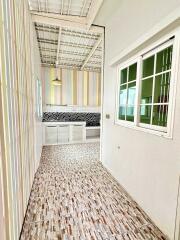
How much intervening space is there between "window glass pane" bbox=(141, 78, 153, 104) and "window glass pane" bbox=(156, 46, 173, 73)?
20 centimetres

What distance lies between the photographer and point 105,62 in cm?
323

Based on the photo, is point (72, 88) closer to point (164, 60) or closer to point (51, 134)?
point (51, 134)

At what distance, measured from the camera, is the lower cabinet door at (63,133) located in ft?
17.1

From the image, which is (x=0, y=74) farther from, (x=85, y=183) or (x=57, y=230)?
(x=85, y=183)

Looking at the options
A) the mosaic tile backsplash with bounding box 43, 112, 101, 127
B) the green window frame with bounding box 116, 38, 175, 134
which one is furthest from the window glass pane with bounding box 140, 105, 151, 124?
the mosaic tile backsplash with bounding box 43, 112, 101, 127

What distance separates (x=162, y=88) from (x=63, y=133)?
4122mm

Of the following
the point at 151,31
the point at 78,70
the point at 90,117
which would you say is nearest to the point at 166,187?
the point at 151,31

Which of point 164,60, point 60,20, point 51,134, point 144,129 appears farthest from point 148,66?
point 51,134

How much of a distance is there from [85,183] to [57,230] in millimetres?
1067

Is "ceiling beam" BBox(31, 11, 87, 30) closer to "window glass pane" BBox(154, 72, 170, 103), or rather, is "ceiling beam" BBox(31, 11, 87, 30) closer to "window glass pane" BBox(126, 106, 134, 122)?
"window glass pane" BBox(126, 106, 134, 122)

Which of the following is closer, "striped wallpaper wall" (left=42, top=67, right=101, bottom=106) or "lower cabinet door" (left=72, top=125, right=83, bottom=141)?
"lower cabinet door" (left=72, top=125, right=83, bottom=141)

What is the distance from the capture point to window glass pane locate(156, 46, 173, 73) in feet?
5.12

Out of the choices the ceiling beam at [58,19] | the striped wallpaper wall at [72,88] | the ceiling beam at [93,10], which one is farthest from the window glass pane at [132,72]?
the striped wallpaper wall at [72,88]

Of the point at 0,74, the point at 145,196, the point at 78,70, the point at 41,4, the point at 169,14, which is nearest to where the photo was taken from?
the point at 0,74
